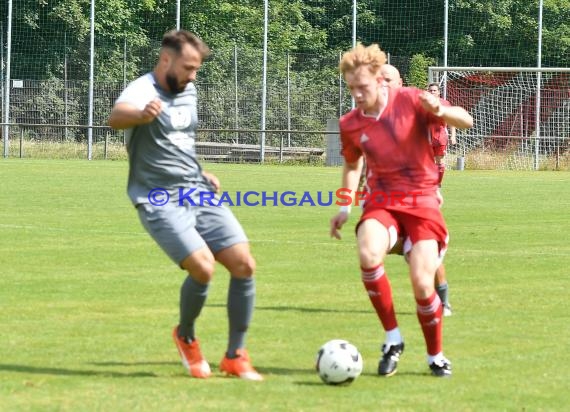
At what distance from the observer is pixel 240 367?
7.27 metres

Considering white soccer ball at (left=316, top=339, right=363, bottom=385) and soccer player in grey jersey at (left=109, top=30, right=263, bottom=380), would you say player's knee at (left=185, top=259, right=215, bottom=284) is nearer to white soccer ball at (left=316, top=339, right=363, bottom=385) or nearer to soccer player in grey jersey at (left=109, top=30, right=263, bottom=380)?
soccer player in grey jersey at (left=109, top=30, right=263, bottom=380)

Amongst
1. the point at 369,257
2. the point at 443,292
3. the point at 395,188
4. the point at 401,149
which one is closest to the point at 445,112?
the point at 401,149

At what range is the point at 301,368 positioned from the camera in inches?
300

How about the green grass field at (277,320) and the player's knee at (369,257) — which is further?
the player's knee at (369,257)

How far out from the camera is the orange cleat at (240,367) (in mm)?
7223

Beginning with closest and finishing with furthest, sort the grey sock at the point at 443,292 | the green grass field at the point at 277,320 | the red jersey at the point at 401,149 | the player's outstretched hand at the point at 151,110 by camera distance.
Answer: the green grass field at the point at 277,320
the player's outstretched hand at the point at 151,110
the red jersey at the point at 401,149
the grey sock at the point at 443,292

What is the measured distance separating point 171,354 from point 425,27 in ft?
135

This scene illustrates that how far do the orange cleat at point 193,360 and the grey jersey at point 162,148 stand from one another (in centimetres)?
86

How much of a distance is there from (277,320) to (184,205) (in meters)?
2.41

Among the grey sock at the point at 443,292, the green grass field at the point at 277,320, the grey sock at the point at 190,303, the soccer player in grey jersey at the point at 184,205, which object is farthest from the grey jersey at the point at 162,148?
the grey sock at the point at 443,292

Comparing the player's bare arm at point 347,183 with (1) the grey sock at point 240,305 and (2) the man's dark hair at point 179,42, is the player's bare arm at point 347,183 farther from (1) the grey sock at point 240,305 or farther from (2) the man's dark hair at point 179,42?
(2) the man's dark hair at point 179,42

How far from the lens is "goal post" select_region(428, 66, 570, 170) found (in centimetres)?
3934

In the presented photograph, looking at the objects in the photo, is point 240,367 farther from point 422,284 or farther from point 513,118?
point 513,118

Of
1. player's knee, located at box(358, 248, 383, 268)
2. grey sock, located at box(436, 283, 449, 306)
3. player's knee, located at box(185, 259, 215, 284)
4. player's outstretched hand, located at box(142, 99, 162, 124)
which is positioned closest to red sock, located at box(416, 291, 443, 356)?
player's knee, located at box(358, 248, 383, 268)
